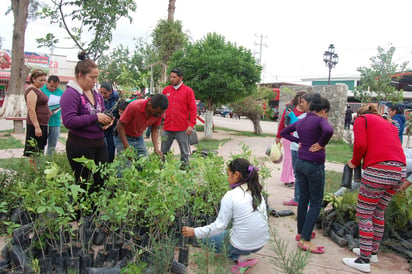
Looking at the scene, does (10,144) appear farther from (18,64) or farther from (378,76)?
(378,76)

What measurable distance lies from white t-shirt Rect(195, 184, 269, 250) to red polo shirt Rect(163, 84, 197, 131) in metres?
2.93

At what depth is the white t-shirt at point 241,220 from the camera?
2787 millimetres

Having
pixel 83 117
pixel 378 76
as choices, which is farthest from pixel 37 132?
pixel 378 76

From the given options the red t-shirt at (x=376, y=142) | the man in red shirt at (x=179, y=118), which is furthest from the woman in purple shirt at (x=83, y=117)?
the red t-shirt at (x=376, y=142)

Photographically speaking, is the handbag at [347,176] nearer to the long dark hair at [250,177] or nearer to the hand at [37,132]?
the long dark hair at [250,177]

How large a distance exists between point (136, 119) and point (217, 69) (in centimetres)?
762

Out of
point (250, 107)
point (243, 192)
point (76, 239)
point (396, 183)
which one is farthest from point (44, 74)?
point (250, 107)

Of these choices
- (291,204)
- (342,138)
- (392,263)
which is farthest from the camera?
(342,138)

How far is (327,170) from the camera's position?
7648 mm

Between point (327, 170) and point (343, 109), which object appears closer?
point (327, 170)

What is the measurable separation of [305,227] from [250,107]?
11955 mm

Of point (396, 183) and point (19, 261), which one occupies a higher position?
point (396, 183)

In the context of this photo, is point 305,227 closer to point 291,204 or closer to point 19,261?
point 291,204

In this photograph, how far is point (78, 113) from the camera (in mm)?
3180
